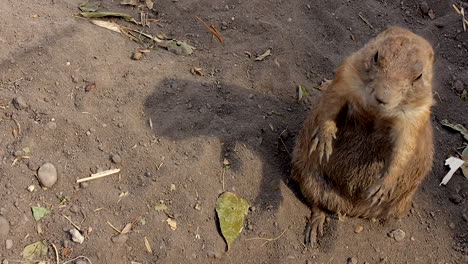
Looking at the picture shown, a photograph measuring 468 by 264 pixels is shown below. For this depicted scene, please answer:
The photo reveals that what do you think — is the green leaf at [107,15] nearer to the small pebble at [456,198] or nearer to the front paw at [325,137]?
the front paw at [325,137]

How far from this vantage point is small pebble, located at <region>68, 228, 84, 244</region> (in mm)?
3010

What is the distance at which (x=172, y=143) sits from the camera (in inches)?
140

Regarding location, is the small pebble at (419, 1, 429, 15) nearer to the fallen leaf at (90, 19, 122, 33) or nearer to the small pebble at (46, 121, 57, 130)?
the fallen leaf at (90, 19, 122, 33)

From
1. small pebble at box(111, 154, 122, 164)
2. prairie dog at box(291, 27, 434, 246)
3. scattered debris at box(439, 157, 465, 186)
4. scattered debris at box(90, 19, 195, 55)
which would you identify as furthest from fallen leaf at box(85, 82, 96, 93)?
scattered debris at box(439, 157, 465, 186)

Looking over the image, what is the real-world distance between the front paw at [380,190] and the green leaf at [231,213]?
0.82m

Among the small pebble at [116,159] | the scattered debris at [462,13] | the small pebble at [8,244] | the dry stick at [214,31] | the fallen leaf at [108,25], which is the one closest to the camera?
the small pebble at [8,244]

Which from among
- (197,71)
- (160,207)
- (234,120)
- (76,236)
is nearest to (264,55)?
(197,71)

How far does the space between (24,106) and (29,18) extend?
0.89 metres

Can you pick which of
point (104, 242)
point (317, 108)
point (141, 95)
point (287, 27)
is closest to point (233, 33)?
point (287, 27)

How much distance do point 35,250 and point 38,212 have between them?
0.23 metres

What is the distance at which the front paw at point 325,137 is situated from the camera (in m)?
3.23

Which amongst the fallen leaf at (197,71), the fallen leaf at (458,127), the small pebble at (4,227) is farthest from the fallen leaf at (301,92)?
the small pebble at (4,227)

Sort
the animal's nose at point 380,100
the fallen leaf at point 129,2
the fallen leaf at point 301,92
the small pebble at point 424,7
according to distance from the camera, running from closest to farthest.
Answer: the animal's nose at point 380,100 < the fallen leaf at point 301,92 < the fallen leaf at point 129,2 < the small pebble at point 424,7

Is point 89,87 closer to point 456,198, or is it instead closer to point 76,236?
point 76,236
